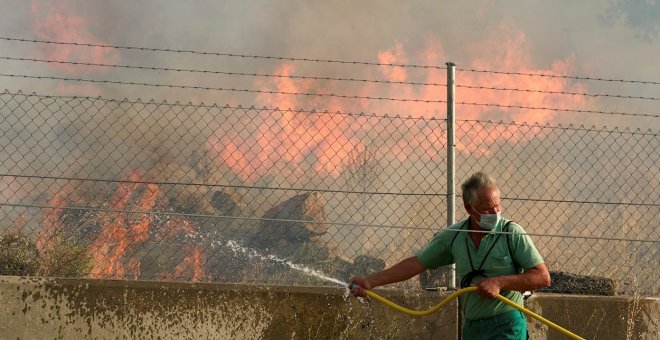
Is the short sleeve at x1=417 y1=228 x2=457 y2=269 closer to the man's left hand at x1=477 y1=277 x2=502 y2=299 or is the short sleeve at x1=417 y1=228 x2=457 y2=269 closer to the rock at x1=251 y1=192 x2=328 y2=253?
the man's left hand at x1=477 y1=277 x2=502 y2=299

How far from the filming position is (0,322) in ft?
18.0

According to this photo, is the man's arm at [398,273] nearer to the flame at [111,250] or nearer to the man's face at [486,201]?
the man's face at [486,201]

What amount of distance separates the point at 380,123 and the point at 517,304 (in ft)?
7.67

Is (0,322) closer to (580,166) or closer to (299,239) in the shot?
(580,166)

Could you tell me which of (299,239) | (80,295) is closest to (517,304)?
(80,295)

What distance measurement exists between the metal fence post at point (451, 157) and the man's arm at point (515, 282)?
65.4 inches

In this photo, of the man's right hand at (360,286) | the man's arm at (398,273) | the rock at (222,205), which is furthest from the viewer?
the rock at (222,205)

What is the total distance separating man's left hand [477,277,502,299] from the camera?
13.8 feet

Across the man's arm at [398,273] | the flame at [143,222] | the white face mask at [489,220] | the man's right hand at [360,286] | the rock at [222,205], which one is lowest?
the man's right hand at [360,286]

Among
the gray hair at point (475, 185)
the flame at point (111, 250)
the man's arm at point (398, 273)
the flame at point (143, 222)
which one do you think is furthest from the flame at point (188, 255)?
the gray hair at point (475, 185)

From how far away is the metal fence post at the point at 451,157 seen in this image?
238 inches

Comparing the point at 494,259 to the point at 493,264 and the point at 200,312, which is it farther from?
the point at 200,312

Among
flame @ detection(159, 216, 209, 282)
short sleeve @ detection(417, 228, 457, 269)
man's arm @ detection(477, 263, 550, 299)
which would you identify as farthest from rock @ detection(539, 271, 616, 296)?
flame @ detection(159, 216, 209, 282)

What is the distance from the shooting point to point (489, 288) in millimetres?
4207
